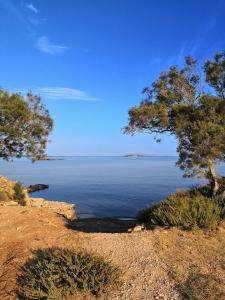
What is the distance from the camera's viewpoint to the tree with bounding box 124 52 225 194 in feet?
51.3

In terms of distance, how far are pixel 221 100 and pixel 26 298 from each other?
12778 millimetres

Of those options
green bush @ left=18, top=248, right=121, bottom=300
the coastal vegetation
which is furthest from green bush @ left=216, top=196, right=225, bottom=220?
green bush @ left=18, top=248, right=121, bottom=300

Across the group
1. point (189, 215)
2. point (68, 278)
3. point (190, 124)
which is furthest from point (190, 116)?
point (68, 278)

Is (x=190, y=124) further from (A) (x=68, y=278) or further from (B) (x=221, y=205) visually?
(A) (x=68, y=278)

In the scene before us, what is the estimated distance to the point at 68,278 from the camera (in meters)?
7.37

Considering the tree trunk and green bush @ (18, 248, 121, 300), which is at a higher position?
the tree trunk

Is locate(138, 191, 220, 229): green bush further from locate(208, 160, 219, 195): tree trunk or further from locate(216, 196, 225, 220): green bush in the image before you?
locate(208, 160, 219, 195): tree trunk

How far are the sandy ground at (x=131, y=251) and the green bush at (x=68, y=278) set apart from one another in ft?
1.02

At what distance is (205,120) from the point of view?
16.3 meters

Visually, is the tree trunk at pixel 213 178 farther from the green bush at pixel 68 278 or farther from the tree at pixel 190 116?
the green bush at pixel 68 278

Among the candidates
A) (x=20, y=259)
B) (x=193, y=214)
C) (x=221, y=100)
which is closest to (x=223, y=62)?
(x=221, y=100)

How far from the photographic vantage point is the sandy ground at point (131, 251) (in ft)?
25.2

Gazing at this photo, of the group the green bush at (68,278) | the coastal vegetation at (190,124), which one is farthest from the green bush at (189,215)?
the green bush at (68,278)

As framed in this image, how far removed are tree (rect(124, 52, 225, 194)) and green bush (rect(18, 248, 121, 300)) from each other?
9.16 metres
